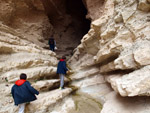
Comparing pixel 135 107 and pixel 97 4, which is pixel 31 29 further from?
pixel 135 107

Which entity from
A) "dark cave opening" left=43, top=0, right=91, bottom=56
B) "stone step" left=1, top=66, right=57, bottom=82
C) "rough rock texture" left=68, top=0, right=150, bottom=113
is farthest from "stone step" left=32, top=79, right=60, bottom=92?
"dark cave opening" left=43, top=0, right=91, bottom=56

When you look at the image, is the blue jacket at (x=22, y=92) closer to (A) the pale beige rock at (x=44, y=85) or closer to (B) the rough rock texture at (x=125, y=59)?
(A) the pale beige rock at (x=44, y=85)

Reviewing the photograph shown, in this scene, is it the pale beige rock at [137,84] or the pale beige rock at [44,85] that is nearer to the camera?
the pale beige rock at [137,84]

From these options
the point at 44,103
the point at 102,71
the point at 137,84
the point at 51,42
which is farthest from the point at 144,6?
the point at 51,42

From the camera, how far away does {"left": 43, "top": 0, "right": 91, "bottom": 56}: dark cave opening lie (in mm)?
11727

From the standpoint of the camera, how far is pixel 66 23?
13602 millimetres

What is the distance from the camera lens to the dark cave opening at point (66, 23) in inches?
462

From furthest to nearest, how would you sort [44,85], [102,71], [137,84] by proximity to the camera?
[102,71], [44,85], [137,84]

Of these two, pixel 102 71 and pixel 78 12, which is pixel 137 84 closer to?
pixel 102 71

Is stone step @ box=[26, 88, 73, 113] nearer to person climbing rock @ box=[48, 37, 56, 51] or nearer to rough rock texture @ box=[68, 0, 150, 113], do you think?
rough rock texture @ box=[68, 0, 150, 113]

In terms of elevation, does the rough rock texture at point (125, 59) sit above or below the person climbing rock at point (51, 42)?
below

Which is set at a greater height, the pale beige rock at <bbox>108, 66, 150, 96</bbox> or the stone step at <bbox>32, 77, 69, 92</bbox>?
the pale beige rock at <bbox>108, 66, 150, 96</bbox>

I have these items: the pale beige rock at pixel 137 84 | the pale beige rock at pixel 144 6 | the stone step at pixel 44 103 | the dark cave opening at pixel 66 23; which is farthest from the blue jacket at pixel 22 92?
the dark cave opening at pixel 66 23

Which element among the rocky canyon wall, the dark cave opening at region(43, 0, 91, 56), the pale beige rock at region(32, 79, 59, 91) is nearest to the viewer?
the rocky canyon wall
